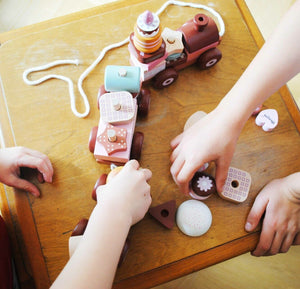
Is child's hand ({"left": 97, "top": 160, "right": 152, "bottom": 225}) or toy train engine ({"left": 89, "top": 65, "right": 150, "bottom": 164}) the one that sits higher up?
toy train engine ({"left": 89, "top": 65, "right": 150, "bottom": 164})

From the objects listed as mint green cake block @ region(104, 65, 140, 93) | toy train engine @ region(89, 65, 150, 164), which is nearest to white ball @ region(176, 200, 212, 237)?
toy train engine @ region(89, 65, 150, 164)

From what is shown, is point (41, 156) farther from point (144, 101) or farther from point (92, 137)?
point (144, 101)

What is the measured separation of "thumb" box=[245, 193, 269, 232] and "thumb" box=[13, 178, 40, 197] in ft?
1.50

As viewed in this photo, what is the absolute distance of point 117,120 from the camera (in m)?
0.60

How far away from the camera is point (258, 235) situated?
63 centimetres

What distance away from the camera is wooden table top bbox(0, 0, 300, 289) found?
1.95 feet

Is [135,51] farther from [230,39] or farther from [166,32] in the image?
[230,39]

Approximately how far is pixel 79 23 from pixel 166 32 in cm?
24

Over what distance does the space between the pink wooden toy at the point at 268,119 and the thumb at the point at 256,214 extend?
168mm

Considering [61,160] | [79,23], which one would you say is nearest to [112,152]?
[61,160]

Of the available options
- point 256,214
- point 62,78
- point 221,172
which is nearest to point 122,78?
point 62,78

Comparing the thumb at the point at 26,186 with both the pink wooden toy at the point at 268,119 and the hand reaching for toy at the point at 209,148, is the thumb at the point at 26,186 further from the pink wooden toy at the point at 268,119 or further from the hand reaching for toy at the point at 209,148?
the pink wooden toy at the point at 268,119

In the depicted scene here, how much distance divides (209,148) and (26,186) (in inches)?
15.4

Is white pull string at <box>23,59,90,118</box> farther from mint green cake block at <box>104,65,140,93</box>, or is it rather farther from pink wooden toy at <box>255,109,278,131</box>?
pink wooden toy at <box>255,109,278,131</box>
